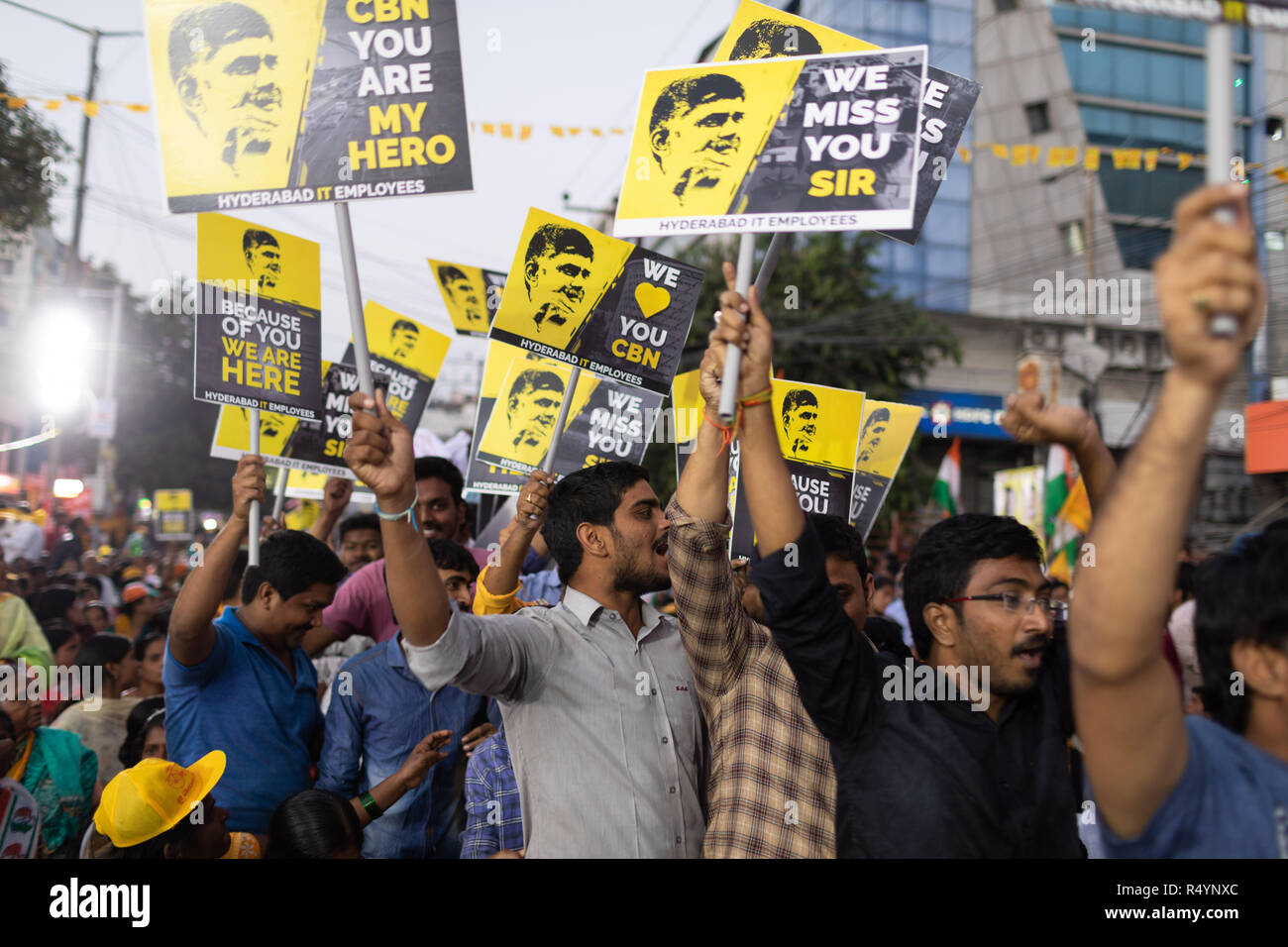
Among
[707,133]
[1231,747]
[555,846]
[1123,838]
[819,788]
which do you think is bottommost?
[555,846]

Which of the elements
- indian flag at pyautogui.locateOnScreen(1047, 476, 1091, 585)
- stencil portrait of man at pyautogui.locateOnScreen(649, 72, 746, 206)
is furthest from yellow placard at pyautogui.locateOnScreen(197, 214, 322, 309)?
indian flag at pyautogui.locateOnScreen(1047, 476, 1091, 585)

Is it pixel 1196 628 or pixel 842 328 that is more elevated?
pixel 842 328

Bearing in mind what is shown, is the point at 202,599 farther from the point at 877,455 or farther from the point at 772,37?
the point at 877,455

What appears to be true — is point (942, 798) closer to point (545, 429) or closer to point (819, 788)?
point (819, 788)

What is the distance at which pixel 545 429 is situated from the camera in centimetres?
555

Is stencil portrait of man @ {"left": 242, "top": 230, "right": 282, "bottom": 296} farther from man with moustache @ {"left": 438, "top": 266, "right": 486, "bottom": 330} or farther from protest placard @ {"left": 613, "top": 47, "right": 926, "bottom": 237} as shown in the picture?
protest placard @ {"left": 613, "top": 47, "right": 926, "bottom": 237}

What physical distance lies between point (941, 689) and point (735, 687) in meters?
0.57

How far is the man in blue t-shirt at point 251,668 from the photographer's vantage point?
339 centimetres

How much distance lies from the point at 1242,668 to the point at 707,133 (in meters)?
1.68

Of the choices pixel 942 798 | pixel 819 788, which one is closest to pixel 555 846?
pixel 819 788

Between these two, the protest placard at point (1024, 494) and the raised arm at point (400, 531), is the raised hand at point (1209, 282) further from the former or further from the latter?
the protest placard at point (1024, 494)

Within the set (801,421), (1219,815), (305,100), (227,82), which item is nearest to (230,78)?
(227,82)

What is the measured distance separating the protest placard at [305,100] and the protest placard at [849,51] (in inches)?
32.5

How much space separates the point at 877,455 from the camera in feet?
16.3
